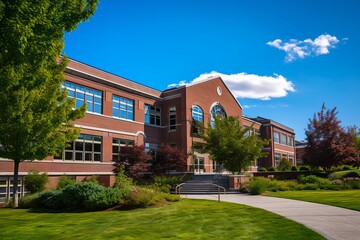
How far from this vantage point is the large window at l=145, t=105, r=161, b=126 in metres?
36.8

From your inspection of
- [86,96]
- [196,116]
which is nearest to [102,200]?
[86,96]

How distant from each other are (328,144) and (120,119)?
884 inches

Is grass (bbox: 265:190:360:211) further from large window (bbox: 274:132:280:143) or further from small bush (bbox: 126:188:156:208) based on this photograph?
large window (bbox: 274:132:280:143)

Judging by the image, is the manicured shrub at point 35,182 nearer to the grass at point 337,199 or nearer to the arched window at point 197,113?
the grass at point 337,199

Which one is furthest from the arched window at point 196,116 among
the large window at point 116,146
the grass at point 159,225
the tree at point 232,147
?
the grass at point 159,225

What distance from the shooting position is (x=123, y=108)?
33562 millimetres

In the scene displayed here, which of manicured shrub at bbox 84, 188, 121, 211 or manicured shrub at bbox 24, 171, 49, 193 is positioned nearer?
manicured shrub at bbox 84, 188, 121, 211

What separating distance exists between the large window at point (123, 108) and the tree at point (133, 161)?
19.3ft

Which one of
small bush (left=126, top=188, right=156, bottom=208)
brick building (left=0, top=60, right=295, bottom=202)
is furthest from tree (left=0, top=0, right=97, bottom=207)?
brick building (left=0, top=60, right=295, bottom=202)

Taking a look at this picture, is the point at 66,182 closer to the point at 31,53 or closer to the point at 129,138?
the point at 129,138

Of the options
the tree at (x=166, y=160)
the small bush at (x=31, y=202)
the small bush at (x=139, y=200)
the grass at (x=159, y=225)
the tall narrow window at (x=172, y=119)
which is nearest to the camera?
the grass at (x=159, y=225)

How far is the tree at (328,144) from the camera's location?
3697 centimetres

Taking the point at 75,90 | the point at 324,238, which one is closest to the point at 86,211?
the point at 324,238

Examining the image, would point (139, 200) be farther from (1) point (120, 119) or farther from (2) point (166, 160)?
(1) point (120, 119)
